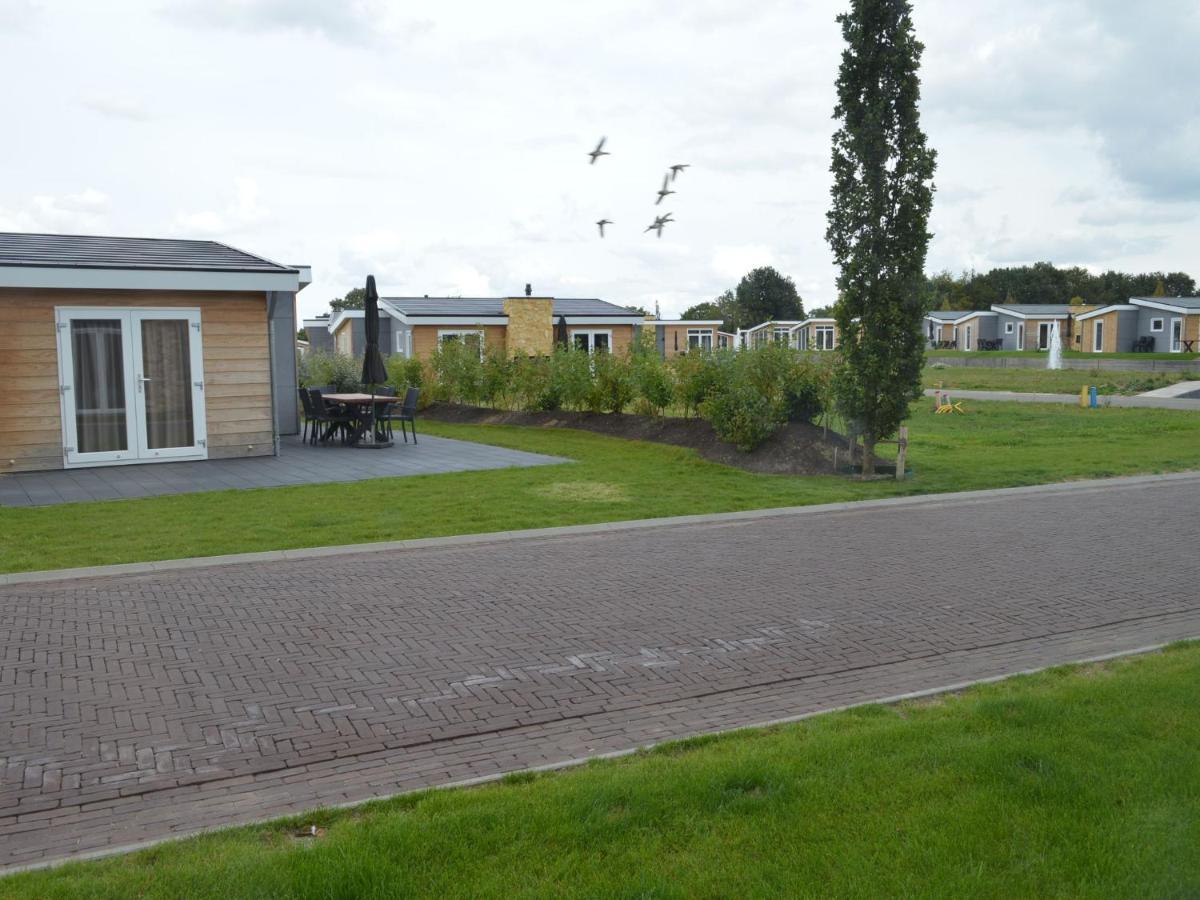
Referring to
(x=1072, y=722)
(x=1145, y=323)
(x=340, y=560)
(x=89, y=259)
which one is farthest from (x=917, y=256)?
(x=1145, y=323)

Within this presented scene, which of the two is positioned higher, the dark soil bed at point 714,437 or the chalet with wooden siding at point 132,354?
the chalet with wooden siding at point 132,354

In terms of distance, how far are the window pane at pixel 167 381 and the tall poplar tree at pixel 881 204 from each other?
9.37m

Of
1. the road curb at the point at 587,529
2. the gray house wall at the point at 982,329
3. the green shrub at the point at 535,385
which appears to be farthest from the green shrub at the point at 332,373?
the gray house wall at the point at 982,329

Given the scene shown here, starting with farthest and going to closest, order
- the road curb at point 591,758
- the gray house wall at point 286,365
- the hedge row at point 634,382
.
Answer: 1. the gray house wall at point 286,365
2. the hedge row at point 634,382
3. the road curb at point 591,758

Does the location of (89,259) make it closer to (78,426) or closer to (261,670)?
(78,426)

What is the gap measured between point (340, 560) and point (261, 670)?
2975 mm

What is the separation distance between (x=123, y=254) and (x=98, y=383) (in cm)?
216

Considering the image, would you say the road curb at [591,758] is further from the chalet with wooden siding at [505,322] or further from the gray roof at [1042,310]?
the gray roof at [1042,310]

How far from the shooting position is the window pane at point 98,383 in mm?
14758

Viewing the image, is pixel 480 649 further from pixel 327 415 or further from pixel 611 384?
pixel 611 384

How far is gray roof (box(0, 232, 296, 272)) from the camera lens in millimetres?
14477

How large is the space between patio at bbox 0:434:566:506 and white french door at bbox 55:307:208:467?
0.38 meters

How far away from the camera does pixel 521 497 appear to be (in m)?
12.2

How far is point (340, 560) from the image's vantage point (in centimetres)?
886
